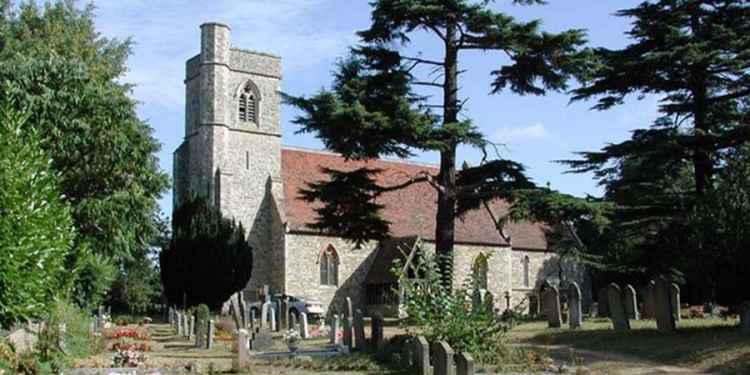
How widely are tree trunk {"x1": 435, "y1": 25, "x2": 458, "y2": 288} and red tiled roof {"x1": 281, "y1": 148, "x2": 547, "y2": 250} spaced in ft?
56.8

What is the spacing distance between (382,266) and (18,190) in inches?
1174

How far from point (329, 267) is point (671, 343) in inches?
996

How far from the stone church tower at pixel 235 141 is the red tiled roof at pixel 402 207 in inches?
37.9

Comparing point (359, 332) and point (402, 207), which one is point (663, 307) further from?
point (402, 207)

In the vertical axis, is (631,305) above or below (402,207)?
below

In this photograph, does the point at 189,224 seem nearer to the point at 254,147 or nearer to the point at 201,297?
the point at 201,297

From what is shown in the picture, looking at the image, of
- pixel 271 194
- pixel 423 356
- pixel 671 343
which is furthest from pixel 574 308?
pixel 271 194

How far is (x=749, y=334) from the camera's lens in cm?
1653

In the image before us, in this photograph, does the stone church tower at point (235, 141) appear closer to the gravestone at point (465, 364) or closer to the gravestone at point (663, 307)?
the gravestone at point (663, 307)

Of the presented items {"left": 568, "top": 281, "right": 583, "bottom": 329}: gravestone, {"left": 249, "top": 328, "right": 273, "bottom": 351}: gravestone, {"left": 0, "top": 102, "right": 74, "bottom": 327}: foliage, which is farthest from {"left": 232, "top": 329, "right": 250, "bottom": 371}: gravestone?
{"left": 568, "top": 281, "right": 583, "bottom": 329}: gravestone

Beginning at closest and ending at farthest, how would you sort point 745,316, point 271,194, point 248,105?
point 745,316 < point 271,194 < point 248,105

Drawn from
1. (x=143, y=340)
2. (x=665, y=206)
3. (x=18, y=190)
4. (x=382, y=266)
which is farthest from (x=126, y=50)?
(x=18, y=190)

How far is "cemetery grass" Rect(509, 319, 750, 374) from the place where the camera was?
14.6 m

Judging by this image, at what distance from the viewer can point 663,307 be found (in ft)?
60.1
